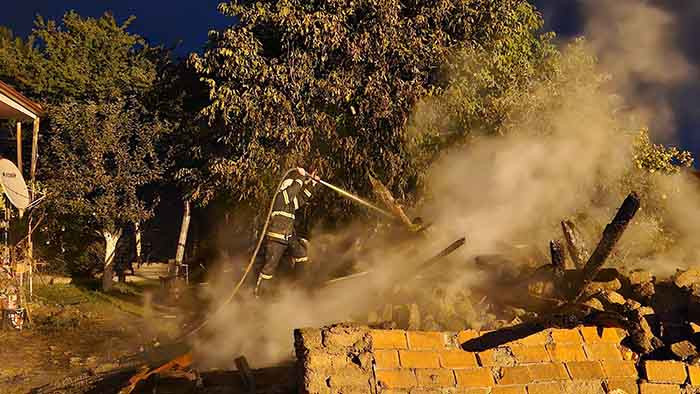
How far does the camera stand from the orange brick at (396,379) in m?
3.35

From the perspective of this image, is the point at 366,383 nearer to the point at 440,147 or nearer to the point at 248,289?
the point at 248,289

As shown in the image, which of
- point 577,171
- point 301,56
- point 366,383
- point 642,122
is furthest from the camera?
point 301,56

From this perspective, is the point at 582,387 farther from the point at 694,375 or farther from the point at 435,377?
the point at 435,377

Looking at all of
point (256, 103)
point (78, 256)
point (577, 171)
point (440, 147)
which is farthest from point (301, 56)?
point (78, 256)

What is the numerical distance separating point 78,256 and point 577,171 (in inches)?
544

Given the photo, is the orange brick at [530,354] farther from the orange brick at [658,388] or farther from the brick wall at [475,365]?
the orange brick at [658,388]

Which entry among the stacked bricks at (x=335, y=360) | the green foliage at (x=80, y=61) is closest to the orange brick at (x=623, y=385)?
the stacked bricks at (x=335, y=360)

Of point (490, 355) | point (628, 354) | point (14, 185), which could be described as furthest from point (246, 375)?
point (14, 185)

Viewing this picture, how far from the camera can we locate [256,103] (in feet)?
32.9

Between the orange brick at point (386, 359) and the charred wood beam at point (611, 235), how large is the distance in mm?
1665

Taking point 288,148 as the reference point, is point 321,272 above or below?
below

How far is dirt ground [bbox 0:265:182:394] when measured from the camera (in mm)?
6746

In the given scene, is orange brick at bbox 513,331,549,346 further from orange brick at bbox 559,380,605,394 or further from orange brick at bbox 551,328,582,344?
orange brick at bbox 559,380,605,394

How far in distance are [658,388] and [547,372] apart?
0.83 m
